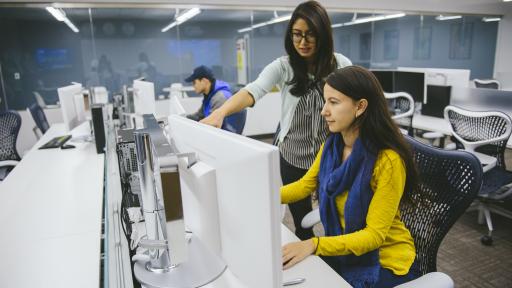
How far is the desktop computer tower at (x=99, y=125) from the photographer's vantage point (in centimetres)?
262

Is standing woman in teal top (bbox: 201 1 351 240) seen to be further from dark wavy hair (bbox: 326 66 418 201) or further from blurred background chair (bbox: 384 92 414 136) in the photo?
blurred background chair (bbox: 384 92 414 136)

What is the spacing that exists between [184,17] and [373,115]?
17.0 ft

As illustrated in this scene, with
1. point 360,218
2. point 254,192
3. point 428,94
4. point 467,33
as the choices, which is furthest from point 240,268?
point 467,33

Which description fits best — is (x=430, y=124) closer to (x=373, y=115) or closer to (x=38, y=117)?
(x=373, y=115)

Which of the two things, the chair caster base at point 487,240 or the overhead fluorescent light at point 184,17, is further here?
the overhead fluorescent light at point 184,17

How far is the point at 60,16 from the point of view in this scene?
5121 millimetres

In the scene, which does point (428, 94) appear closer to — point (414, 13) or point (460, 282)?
point (460, 282)

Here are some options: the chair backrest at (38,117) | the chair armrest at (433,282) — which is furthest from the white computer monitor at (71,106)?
the chair armrest at (433,282)

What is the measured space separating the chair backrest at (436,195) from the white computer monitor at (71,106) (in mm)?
2607

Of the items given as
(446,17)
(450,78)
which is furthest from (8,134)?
(446,17)

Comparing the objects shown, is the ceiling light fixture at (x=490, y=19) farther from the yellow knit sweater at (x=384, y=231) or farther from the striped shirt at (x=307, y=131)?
the yellow knit sweater at (x=384, y=231)

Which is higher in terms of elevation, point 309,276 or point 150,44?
point 150,44

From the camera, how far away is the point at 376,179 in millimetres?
1166

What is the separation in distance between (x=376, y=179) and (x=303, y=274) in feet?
1.25
